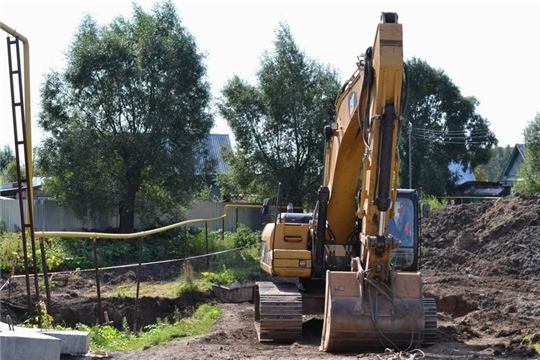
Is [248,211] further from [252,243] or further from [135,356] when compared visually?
[135,356]

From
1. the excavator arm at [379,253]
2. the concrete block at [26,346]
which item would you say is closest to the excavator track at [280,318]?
the excavator arm at [379,253]

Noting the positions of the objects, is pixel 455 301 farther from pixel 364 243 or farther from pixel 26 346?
pixel 26 346

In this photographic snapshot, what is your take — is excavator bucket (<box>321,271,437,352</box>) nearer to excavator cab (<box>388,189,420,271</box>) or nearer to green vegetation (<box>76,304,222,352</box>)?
excavator cab (<box>388,189,420,271</box>)

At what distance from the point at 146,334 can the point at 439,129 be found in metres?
44.0

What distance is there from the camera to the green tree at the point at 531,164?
4469cm

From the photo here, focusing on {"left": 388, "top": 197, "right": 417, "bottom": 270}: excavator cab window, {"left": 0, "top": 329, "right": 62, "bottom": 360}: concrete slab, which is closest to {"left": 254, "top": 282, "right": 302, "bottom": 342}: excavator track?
{"left": 388, "top": 197, "right": 417, "bottom": 270}: excavator cab window

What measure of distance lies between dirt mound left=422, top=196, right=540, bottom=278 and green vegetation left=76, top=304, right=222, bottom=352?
1112cm

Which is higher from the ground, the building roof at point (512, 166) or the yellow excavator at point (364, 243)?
the yellow excavator at point (364, 243)

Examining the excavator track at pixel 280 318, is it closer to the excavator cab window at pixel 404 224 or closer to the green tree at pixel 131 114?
the excavator cab window at pixel 404 224

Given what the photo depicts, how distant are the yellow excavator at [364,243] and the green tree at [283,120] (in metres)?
21.1

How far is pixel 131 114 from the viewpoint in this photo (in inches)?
1148

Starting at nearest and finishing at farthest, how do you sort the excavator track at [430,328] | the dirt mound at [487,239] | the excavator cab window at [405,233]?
the excavator track at [430,328] → the excavator cab window at [405,233] → the dirt mound at [487,239]

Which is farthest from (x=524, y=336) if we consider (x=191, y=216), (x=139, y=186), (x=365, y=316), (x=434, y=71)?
(x=434, y=71)

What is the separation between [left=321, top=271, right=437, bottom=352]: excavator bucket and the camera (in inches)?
417
